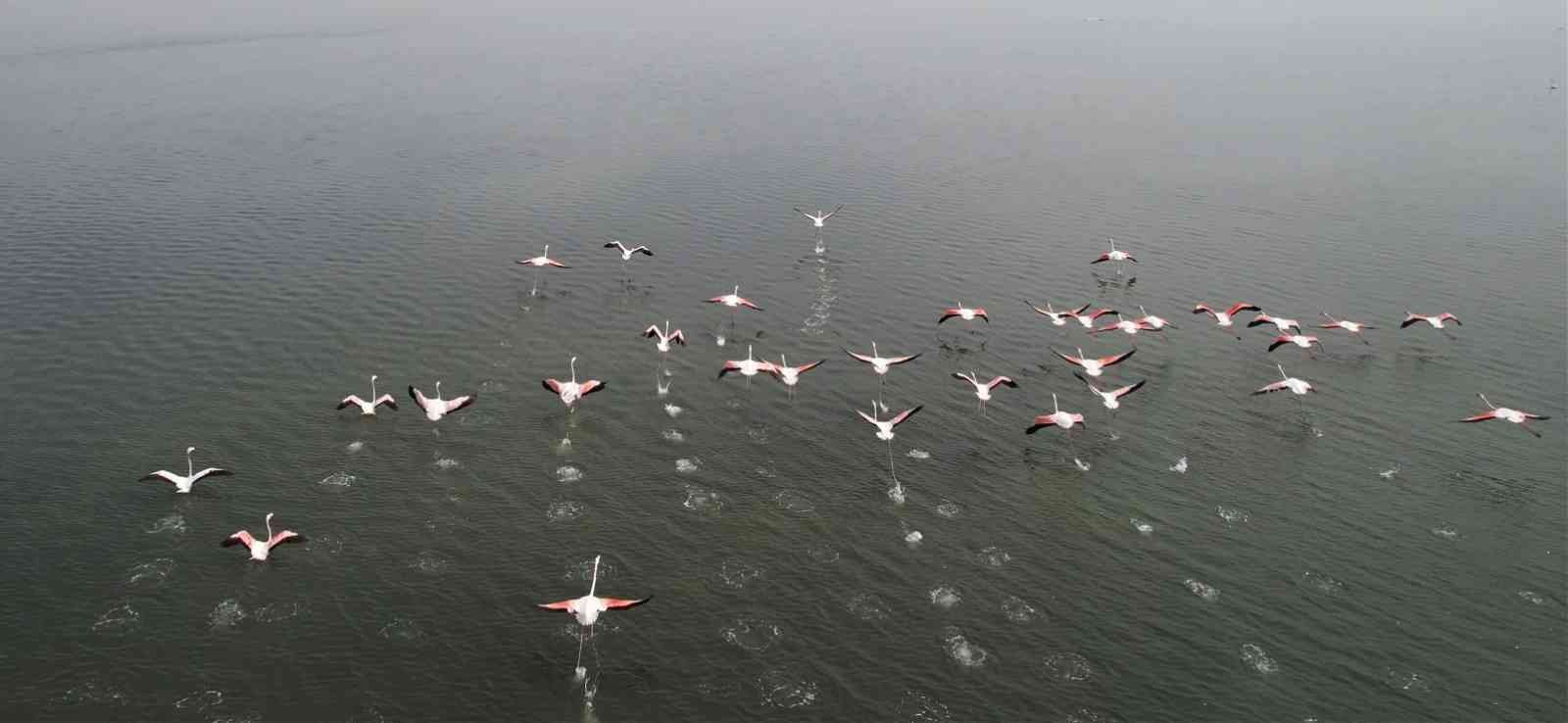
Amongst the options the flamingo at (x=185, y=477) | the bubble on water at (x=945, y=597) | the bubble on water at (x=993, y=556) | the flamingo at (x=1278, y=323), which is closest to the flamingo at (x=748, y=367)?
the bubble on water at (x=993, y=556)

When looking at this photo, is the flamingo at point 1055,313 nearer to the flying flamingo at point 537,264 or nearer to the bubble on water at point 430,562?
the flying flamingo at point 537,264

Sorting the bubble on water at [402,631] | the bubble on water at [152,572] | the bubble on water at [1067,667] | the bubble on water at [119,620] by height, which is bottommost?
the bubble on water at [1067,667]

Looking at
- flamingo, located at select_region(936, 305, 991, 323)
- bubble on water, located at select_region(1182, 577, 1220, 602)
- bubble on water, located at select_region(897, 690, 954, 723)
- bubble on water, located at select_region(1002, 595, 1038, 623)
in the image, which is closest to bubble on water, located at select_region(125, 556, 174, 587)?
bubble on water, located at select_region(897, 690, 954, 723)

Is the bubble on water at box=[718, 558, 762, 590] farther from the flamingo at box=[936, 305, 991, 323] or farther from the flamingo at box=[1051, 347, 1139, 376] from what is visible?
the flamingo at box=[936, 305, 991, 323]

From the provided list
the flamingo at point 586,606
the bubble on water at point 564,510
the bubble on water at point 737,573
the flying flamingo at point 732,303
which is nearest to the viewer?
the flamingo at point 586,606

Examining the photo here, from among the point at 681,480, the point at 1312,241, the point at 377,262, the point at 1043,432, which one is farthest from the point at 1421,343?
the point at 377,262

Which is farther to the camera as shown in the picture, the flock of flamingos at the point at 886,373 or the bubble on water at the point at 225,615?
the flock of flamingos at the point at 886,373
